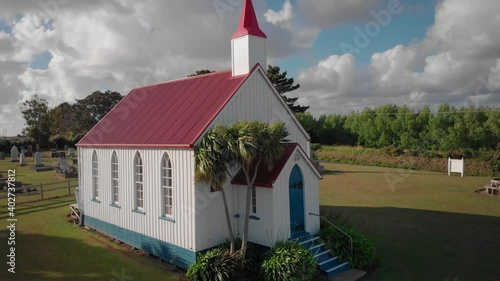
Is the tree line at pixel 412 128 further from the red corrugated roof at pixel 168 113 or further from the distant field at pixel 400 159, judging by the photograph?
the red corrugated roof at pixel 168 113

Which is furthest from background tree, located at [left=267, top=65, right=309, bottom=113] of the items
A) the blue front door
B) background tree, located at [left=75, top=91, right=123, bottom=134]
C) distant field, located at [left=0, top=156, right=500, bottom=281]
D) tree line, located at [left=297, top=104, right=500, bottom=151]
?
background tree, located at [left=75, top=91, right=123, bottom=134]

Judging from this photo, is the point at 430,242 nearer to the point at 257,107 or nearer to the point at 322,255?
the point at 322,255

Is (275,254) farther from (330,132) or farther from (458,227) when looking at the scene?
(330,132)

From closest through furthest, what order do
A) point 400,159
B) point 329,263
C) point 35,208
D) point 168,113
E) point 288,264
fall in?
1. point 288,264
2. point 329,263
3. point 168,113
4. point 35,208
5. point 400,159

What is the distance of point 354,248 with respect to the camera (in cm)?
1353

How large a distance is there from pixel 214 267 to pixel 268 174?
12.6 ft

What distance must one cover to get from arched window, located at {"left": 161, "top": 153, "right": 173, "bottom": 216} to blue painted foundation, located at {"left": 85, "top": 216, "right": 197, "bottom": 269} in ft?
4.35

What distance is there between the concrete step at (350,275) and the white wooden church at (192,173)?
226 cm

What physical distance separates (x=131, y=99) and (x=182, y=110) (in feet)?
21.2

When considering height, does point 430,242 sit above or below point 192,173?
below

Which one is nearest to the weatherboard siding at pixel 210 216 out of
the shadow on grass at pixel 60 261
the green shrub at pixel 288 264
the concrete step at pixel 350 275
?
the green shrub at pixel 288 264

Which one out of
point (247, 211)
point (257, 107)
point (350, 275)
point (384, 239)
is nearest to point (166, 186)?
point (247, 211)

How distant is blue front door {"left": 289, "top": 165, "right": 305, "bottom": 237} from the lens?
14.1 m

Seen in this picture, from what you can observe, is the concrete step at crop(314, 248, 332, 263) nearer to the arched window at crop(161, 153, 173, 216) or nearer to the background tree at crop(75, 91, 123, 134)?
the arched window at crop(161, 153, 173, 216)
